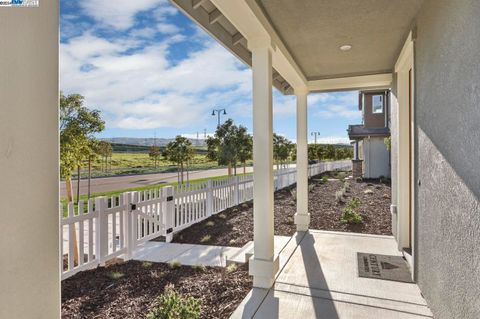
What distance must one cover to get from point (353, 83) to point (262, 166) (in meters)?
3.04

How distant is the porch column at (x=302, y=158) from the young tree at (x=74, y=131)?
3.40 meters

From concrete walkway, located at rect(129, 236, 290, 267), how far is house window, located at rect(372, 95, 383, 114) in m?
14.9

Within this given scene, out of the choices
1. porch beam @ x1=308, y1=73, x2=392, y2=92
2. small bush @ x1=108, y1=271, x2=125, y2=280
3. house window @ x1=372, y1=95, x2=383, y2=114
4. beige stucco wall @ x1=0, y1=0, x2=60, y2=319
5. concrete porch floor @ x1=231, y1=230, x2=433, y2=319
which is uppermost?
house window @ x1=372, y1=95, x2=383, y2=114

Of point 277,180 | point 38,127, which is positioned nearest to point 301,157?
point 38,127

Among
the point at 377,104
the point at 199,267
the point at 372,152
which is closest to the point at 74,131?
the point at 199,267

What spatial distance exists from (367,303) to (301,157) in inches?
117

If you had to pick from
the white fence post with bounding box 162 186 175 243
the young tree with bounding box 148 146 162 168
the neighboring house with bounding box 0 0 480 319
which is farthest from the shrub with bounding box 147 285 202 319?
the young tree with bounding box 148 146 162 168

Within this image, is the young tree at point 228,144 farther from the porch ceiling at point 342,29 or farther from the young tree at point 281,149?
the porch ceiling at point 342,29

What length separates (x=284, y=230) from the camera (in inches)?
223

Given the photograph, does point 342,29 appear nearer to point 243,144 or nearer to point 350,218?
point 350,218

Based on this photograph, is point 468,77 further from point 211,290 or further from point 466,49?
point 211,290

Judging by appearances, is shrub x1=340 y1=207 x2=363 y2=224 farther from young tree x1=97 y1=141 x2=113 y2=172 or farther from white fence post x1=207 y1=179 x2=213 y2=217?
young tree x1=97 y1=141 x2=113 y2=172

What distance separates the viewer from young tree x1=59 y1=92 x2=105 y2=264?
4160 mm

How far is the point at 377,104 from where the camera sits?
1738cm
